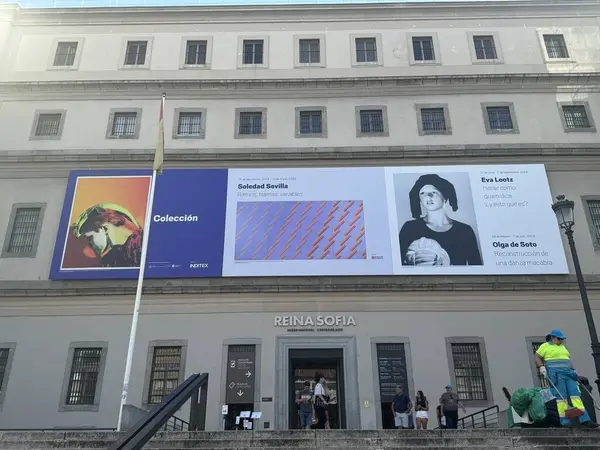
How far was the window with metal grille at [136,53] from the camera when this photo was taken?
84.9 ft

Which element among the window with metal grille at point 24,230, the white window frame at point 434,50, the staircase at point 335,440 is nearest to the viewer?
the staircase at point 335,440

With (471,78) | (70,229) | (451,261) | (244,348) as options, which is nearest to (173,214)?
(70,229)

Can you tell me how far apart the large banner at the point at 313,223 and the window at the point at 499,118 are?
229cm

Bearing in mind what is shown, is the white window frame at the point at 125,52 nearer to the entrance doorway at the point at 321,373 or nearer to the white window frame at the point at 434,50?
the white window frame at the point at 434,50

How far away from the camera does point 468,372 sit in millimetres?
19562

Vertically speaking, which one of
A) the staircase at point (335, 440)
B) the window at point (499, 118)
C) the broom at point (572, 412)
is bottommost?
the staircase at point (335, 440)

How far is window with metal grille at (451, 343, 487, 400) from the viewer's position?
19.2 metres

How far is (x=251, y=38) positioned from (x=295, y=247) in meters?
11.9

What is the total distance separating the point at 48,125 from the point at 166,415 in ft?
68.0

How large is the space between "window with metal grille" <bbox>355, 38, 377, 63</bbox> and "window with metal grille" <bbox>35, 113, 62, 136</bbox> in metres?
14.9

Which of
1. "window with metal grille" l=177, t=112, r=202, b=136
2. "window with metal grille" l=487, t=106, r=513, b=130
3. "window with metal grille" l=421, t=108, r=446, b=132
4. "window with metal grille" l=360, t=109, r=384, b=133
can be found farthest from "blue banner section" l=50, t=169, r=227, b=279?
"window with metal grille" l=487, t=106, r=513, b=130

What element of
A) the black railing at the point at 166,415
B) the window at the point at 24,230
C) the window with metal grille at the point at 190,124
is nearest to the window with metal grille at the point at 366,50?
the window with metal grille at the point at 190,124

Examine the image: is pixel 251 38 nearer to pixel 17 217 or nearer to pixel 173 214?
pixel 173 214

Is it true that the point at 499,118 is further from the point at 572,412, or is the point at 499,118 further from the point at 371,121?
the point at 572,412
